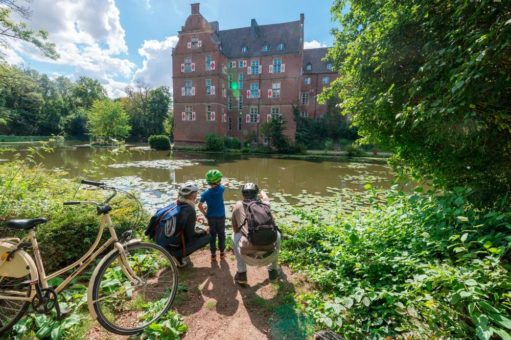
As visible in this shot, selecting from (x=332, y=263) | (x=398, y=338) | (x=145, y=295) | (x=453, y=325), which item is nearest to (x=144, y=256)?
(x=145, y=295)

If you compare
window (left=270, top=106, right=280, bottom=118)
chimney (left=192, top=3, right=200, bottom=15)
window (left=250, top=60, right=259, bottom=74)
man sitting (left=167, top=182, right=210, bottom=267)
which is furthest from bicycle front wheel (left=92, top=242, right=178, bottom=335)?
chimney (left=192, top=3, right=200, bottom=15)

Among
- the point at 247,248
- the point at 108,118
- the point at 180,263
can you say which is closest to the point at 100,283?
the point at 180,263

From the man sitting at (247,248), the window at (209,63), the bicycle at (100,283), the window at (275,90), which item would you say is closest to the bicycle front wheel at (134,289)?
the bicycle at (100,283)

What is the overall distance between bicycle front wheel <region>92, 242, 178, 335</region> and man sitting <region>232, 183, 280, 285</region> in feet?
2.55

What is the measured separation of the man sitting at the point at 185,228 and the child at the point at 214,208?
336 mm

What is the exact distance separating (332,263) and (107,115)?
115ft

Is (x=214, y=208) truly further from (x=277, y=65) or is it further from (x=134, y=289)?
(x=277, y=65)

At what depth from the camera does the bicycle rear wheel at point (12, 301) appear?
198 cm

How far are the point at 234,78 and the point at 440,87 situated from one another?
109ft

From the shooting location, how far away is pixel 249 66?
105 feet

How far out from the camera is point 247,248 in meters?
2.75

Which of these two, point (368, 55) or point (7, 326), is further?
point (368, 55)

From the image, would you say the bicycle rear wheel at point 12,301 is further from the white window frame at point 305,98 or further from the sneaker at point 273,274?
the white window frame at point 305,98

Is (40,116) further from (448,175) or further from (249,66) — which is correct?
→ (448,175)
